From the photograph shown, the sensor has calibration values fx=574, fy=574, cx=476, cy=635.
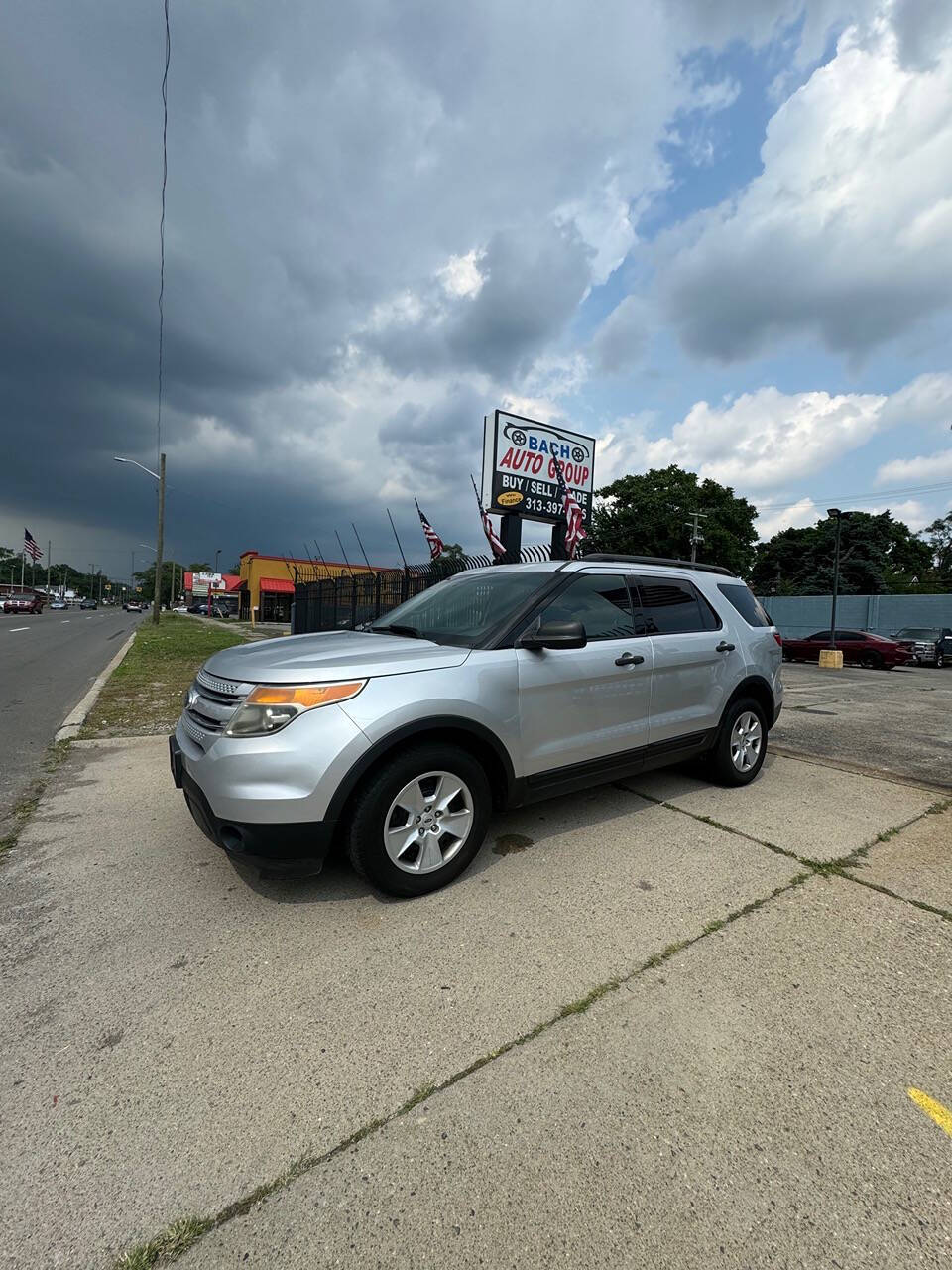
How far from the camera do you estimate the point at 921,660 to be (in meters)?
20.4

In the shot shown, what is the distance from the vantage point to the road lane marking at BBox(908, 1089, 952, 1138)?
5.38 feet

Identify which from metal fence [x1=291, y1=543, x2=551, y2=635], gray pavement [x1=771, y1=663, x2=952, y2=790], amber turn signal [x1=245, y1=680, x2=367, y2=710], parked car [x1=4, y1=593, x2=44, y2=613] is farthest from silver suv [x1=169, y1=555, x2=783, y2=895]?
parked car [x1=4, y1=593, x2=44, y2=613]

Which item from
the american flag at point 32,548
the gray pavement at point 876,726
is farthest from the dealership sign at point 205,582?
the gray pavement at point 876,726

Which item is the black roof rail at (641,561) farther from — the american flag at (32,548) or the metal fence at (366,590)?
the american flag at (32,548)

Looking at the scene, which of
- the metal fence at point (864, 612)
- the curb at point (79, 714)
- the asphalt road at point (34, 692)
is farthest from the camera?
the metal fence at point (864, 612)

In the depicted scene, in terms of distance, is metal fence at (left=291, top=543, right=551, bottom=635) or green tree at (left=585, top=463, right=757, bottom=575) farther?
green tree at (left=585, top=463, right=757, bottom=575)

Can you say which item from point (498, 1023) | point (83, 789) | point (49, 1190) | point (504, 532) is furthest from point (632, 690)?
point (504, 532)

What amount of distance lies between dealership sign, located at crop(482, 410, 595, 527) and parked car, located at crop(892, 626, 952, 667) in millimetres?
14328

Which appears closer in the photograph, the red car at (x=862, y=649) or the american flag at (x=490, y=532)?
the american flag at (x=490, y=532)

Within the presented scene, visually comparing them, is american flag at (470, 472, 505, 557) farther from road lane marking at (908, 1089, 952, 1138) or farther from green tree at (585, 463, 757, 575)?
green tree at (585, 463, 757, 575)

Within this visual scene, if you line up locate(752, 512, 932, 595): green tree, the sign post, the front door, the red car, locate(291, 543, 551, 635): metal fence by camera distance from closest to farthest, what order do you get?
1. the front door
2. locate(291, 543, 551, 635): metal fence
3. the sign post
4. the red car
5. locate(752, 512, 932, 595): green tree

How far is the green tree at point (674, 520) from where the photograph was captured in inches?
1740

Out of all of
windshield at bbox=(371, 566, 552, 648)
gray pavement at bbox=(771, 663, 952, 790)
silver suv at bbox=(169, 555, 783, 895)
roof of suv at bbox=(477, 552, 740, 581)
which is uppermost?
roof of suv at bbox=(477, 552, 740, 581)

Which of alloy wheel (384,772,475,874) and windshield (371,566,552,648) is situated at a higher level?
windshield (371,566,552,648)
